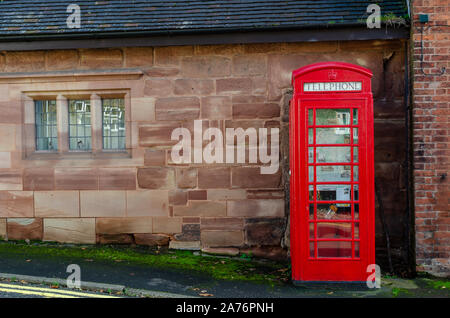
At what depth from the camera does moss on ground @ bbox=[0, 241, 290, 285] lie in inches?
229

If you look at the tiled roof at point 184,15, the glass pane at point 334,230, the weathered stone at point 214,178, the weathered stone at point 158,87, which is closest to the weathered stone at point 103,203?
the weathered stone at point 214,178

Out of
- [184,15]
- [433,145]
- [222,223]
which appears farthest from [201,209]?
[433,145]

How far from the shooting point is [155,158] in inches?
268

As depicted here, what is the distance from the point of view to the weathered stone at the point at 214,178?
22.1 ft

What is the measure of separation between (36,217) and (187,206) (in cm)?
255

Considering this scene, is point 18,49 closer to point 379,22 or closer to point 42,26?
point 42,26

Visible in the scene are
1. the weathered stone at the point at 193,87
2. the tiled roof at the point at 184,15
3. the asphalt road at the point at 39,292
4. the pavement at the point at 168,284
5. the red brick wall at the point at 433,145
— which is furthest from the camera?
the weathered stone at the point at 193,87

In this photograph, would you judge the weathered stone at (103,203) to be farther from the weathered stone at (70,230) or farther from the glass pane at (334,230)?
the glass pane at (334,230)

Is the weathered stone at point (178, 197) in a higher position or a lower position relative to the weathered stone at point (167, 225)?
higher

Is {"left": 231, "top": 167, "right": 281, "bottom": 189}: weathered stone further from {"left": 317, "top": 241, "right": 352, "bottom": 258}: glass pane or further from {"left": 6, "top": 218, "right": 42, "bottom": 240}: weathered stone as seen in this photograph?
{"left": 6, "top": 218, "right": 42, "bottom": 240}: weathered stone

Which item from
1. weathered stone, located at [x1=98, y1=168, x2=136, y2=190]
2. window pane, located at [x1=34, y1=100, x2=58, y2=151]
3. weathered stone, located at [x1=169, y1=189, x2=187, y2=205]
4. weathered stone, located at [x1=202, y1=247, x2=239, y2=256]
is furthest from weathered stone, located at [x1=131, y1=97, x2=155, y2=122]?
weathered stone, located at [x1=202, y1=247, x2=239, y2=256]

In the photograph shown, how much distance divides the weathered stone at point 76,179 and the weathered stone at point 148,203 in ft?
2.12

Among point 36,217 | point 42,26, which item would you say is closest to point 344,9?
point 42,26

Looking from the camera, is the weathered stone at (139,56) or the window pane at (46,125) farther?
the window pane at (46,125)
